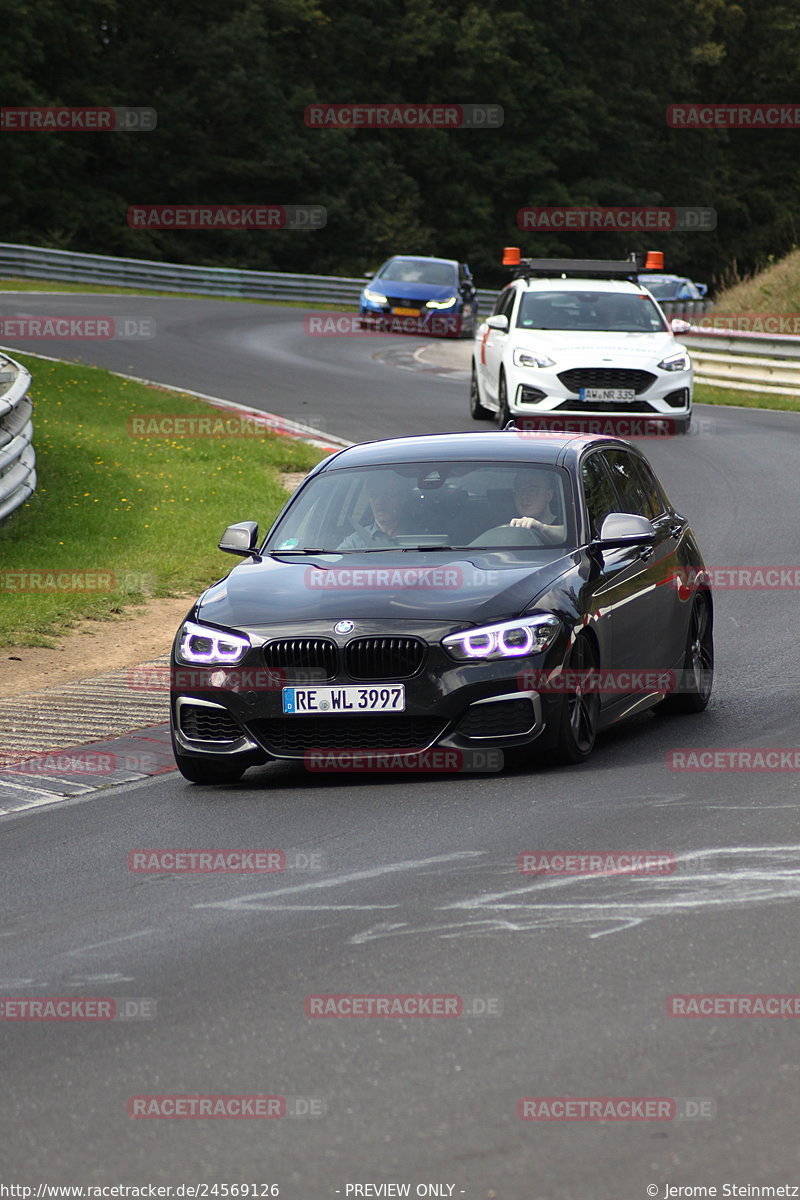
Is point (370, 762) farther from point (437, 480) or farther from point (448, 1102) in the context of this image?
point (448, 1102)

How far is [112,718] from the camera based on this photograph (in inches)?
419

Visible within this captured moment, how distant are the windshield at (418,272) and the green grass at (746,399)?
1128 cm

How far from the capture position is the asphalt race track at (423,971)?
441 centimetres

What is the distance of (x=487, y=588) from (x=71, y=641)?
17.1ft

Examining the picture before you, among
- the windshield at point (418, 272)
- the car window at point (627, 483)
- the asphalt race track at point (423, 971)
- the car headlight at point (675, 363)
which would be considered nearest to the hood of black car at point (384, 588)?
the asphalt race track at point (423, 971)

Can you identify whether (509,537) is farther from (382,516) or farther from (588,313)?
(588,313)

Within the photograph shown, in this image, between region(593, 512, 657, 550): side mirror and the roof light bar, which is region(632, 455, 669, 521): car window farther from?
the roof light bar

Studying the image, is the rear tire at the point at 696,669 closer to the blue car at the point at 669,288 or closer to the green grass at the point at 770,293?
the green grass at the point at 770,293

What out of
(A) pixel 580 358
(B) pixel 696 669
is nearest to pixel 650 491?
(B) pixel 696 669

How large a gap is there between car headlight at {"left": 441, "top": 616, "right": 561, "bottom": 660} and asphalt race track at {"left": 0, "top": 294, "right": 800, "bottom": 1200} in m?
0.60

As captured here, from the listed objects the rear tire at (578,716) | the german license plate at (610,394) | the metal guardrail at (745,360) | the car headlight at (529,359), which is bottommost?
the metal guardrail at (745,360)

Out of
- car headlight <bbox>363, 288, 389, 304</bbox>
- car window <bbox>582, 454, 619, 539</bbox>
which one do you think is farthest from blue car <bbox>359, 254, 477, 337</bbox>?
car window <bbox>582, 454, 619, 539</bbox>

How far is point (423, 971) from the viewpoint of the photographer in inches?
226

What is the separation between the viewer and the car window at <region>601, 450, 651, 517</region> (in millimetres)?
10258
